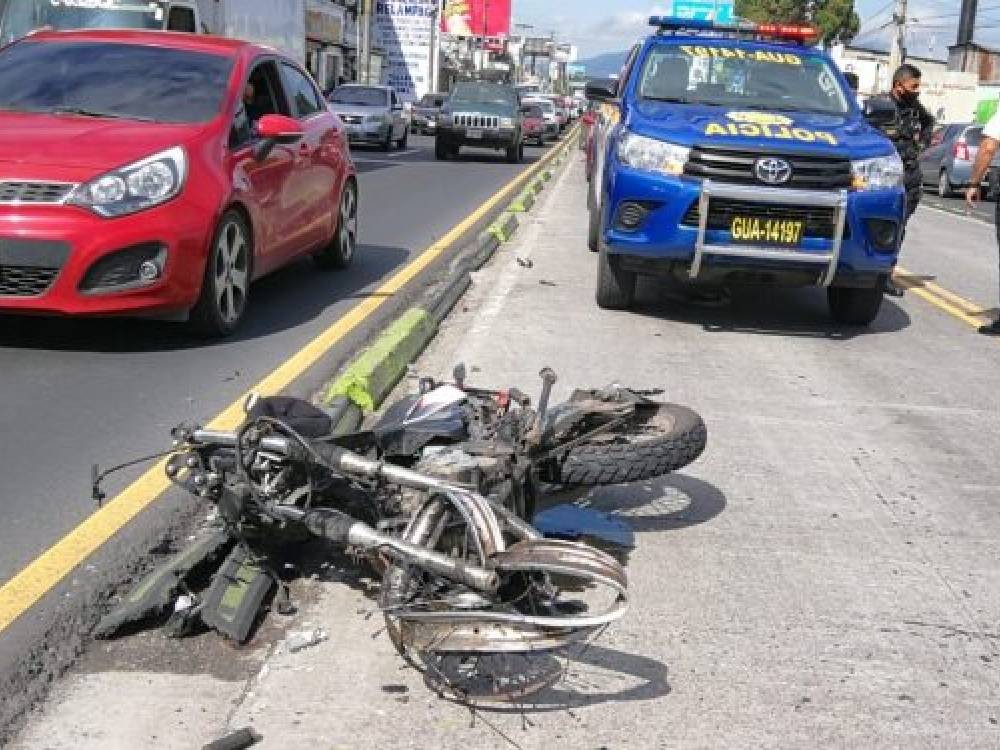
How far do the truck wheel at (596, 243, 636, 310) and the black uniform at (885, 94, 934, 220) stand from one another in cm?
304

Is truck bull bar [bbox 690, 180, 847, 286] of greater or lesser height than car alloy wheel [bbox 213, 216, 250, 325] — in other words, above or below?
above

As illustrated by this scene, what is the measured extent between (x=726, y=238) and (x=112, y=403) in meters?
3.91

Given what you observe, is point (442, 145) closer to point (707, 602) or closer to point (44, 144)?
point (44, 144)

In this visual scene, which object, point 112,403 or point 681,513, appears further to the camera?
point 112,403

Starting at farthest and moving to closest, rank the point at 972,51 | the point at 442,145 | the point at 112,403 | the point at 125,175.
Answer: the point at 972,51 < the point at 442,145 < the point at 125,175 < the point at 112,403

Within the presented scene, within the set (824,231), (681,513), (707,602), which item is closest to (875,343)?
(824,231)

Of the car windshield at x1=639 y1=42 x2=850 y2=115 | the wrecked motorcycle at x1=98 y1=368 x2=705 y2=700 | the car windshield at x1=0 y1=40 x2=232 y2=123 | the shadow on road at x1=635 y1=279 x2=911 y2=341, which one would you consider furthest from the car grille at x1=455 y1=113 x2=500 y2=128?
the wrecked motorcycle at x1=98 y1=368 x2=705 y2=700

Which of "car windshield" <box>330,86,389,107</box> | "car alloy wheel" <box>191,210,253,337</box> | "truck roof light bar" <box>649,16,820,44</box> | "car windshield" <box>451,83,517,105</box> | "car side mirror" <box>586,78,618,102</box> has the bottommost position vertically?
"car windshield" <box>330,86,389,107</box>

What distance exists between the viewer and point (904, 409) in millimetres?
6418

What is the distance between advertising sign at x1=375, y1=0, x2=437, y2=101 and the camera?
172ft

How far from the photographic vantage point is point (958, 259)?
13.6m

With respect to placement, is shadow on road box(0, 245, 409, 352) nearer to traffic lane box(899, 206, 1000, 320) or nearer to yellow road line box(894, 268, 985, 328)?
yellow road line box(894, 268, 985, 328)

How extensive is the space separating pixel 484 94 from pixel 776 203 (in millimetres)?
21789

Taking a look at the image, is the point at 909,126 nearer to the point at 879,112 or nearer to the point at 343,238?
the point at 879,112
